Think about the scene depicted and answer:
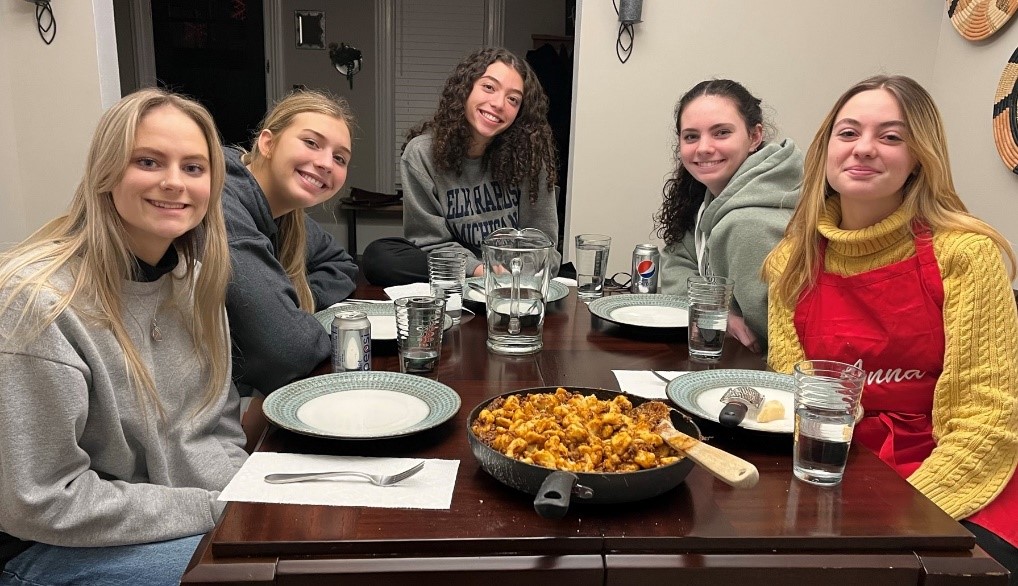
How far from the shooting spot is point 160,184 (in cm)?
124

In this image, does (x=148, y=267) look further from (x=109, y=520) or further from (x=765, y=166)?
(x=765, y=166)

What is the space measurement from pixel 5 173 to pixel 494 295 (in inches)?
113

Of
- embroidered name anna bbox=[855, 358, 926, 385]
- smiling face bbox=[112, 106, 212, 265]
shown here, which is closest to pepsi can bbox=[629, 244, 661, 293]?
embroidered name anna bbox=[855, 358, 926, 385]

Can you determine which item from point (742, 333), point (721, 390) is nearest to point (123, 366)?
point (721, 390)

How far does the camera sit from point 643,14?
349 cm

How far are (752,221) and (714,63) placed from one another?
6.28 ft

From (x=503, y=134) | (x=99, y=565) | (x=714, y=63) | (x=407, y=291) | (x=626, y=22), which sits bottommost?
(x=99, y=565)

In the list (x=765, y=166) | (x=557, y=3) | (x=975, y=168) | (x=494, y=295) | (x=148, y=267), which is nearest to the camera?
(x=148, y=267)

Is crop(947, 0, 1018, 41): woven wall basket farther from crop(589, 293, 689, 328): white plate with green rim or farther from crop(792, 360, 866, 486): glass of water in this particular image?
crop(792, 360, 866, 486): glass of water

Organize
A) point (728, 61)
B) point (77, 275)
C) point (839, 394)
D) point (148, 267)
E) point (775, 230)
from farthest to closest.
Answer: point (728, 61), point (775, 230), point (148, 267), point (77, 275), point (839, 394)

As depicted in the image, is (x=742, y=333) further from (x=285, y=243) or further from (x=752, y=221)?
(x=285, y=243)

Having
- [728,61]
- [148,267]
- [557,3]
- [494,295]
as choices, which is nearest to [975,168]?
[728,61]

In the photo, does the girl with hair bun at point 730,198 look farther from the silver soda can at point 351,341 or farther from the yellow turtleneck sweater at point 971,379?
the silver soda can at point 351,341

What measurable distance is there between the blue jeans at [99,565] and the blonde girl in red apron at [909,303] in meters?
1.16
